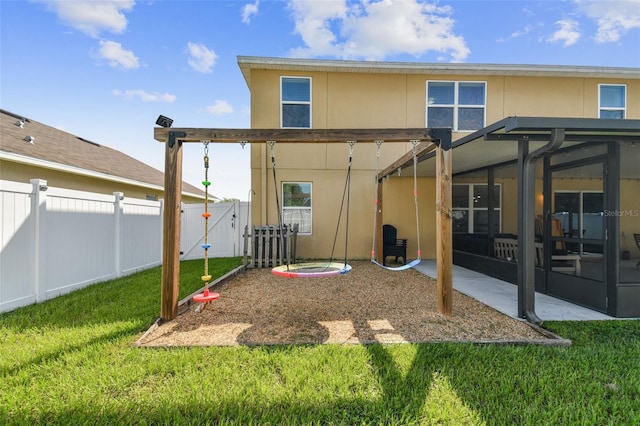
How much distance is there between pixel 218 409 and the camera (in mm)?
2129

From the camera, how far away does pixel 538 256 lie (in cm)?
563

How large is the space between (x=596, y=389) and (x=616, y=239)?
2.74m

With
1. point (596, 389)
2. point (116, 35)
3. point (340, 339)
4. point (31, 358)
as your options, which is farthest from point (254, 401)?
point (116, 35)

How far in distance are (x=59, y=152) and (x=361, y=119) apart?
8711mm

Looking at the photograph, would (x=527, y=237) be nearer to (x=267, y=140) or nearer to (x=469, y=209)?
(x=267, y=140)

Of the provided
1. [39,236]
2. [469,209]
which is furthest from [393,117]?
[39,236]

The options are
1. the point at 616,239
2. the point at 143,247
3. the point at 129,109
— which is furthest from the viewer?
the point at 129,109

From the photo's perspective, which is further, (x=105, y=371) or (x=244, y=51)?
(x=244, y=51)

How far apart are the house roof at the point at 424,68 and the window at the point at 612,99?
36 centimetres

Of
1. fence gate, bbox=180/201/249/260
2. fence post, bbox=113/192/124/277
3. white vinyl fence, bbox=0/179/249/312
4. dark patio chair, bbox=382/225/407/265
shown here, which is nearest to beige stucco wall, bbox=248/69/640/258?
dark patio chair, bbox=382/225/407/265

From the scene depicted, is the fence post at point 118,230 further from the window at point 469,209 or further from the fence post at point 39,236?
the window at point 469,209

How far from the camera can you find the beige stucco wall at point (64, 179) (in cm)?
646

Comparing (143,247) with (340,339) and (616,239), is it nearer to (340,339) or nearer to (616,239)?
(340,339)

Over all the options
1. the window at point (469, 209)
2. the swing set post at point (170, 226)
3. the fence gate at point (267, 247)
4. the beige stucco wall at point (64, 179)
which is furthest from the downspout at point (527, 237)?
the beige stucco wall at point (64, 179)
